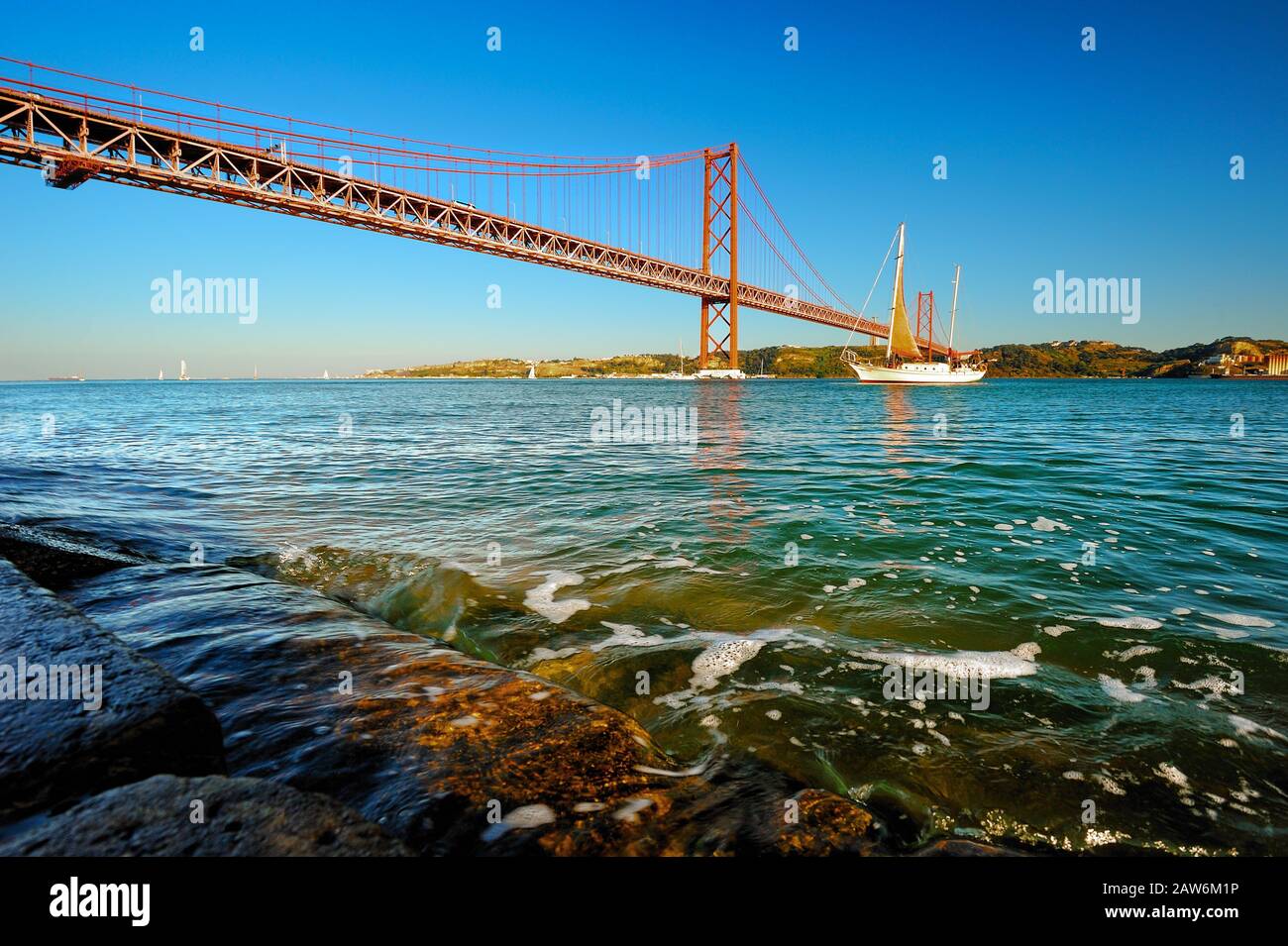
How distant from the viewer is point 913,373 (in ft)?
208

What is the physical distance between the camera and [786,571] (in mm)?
5281

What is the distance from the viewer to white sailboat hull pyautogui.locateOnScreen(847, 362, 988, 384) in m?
63.3

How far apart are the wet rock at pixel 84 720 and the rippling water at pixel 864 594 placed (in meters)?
1.84

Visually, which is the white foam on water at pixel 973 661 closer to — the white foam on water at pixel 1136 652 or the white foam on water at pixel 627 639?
the white foam on water at pixel 1136 652

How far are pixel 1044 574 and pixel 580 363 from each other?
146 meters

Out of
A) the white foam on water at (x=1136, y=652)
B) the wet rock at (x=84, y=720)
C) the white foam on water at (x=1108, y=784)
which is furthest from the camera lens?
the white foam on water at (x=1136, y=652)

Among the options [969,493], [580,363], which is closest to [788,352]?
[580,363]

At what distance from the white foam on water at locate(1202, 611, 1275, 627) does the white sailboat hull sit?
64785 millimetres

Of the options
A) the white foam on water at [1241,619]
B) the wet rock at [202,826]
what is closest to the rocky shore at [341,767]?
the wet rock at [202,826]

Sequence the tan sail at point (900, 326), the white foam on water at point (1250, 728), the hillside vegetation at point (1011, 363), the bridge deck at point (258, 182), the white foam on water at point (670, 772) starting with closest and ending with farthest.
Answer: the white foam on water at point (670, 772), the white foam on water at point (1250, 728), the bridge deck at point (258, 182), the tan sail at point (900, 326), the hillside vegetation at point (1011, 363)

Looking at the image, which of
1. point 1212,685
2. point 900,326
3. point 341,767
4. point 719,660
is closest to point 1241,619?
point 1212,685

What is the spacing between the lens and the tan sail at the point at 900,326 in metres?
59.3

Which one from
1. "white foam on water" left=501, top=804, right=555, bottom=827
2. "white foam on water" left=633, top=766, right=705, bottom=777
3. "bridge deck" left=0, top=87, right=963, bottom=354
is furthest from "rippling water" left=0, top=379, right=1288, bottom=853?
"bridge deck" left=0, top=87, right=963, bottom=354

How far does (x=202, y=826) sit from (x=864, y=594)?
4.44 metres
